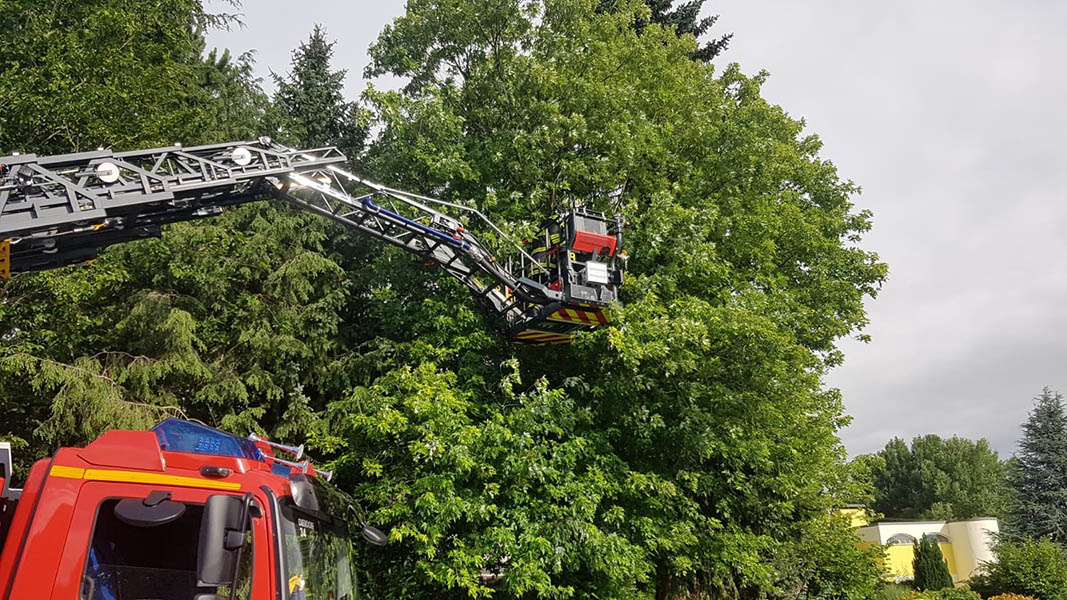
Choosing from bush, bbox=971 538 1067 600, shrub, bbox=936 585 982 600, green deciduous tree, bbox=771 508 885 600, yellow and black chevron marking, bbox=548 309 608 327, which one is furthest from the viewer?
bush, bbox=971 538 1067 600

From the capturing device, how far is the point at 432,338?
13.9 meters

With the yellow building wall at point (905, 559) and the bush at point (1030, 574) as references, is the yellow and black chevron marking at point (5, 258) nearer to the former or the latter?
the bush at point (1030, 574)

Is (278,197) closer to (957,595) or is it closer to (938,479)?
(957,595)

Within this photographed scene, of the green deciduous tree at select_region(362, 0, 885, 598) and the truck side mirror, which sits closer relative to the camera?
the truck side mirror

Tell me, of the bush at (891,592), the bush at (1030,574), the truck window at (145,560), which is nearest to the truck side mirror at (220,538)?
the truck window at (145,560)

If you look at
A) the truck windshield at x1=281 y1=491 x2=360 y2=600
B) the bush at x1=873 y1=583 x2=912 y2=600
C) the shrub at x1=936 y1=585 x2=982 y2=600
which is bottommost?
the bush at x1=873 y1=583 x2=912 y2=600

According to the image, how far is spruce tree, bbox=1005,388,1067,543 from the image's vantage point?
108 ft

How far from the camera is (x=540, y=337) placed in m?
12.3

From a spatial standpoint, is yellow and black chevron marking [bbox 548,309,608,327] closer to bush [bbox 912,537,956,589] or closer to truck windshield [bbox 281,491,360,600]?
truck windshield [bbox 281,491,360,600]

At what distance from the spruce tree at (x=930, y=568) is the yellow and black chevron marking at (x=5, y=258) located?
3294cm

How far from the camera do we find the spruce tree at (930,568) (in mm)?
29094

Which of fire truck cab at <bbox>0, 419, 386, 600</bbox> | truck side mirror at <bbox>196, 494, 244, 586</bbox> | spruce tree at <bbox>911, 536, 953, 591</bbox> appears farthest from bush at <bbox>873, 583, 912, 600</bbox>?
truck side mirror at <bbox>196, 494, 244, 586</bbox>

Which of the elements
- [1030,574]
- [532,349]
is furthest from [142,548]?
[1030,574]

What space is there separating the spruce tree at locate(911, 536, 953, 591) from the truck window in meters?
31.9
